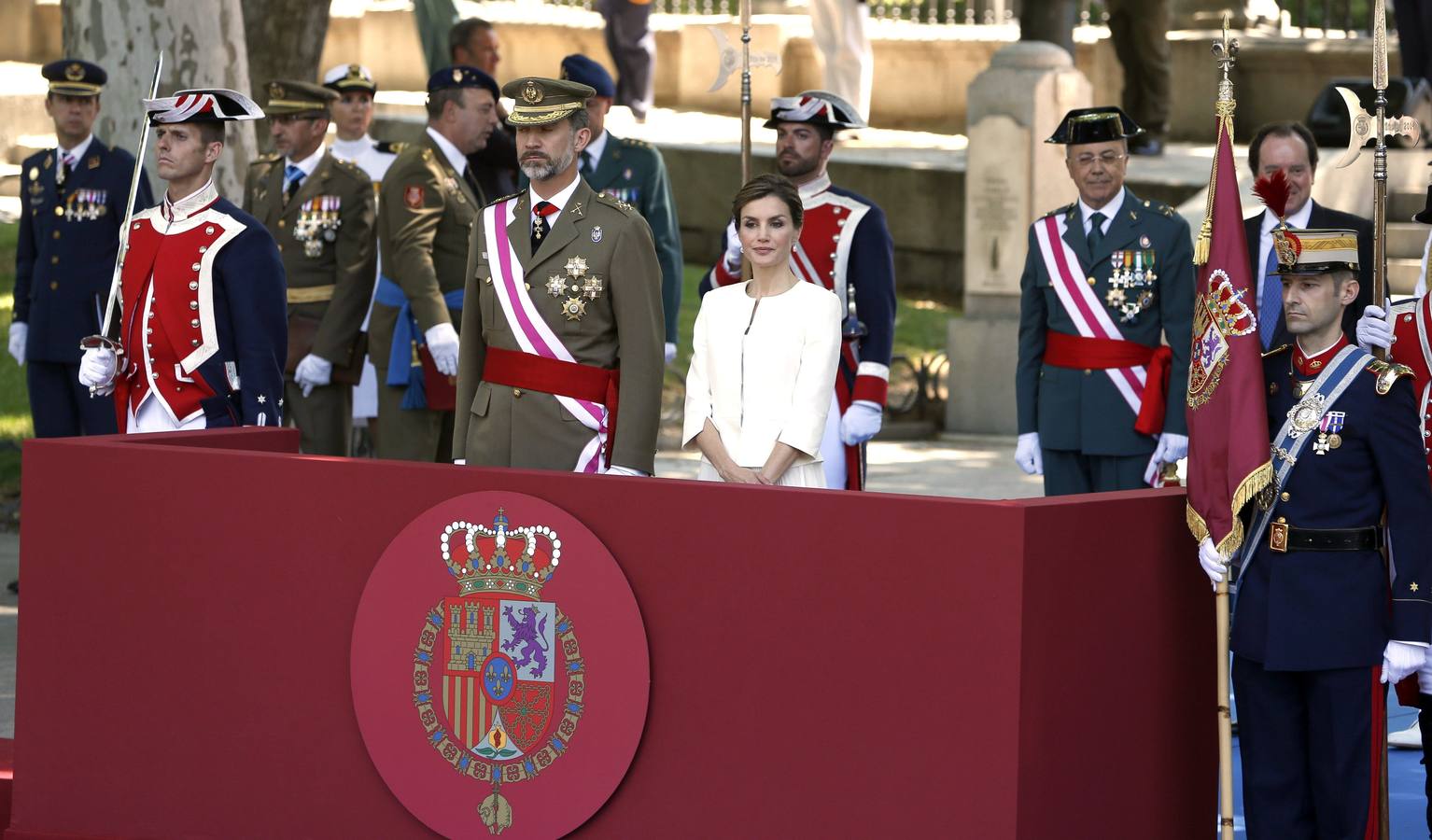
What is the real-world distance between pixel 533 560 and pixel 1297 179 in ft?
10.4

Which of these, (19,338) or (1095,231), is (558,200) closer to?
(1095,231)

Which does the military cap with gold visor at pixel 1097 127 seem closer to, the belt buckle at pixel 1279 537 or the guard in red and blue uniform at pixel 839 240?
the guard in red and blue uniform at pixel 839 240

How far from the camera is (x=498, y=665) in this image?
5102 millimetres

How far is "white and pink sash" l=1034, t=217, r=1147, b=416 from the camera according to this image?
712 cm

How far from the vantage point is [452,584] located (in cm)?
514

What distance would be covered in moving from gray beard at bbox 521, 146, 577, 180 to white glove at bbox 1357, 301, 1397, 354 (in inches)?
85.1

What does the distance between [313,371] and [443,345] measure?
73cm

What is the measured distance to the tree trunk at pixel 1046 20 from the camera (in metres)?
15.7

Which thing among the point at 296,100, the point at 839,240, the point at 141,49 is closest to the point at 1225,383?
the point at 839,240

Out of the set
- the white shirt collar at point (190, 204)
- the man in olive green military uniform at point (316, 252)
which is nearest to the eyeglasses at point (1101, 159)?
the white shirt collar at point (190, 204)

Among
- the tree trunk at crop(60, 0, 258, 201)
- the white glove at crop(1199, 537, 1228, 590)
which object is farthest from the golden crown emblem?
the tree trunk at crop(60, 0, 258, 201)

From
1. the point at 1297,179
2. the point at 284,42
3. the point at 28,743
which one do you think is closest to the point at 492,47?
the point at 284,42

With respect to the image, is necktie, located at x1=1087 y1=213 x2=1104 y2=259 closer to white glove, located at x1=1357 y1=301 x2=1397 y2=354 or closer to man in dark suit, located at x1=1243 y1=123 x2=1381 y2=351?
man in dark suit, located at x1=1243 y1=123 x2=1381 y2=351

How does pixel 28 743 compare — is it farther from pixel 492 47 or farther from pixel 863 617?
pixel 492 47
